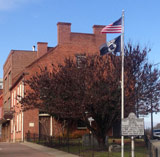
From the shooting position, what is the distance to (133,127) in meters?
14.7

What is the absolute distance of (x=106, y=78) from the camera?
22.6 m

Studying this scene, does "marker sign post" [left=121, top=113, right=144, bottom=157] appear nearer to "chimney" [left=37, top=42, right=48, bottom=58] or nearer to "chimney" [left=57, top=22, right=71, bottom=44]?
"chimney" [left=57, top=22, right=71, bottom=44]

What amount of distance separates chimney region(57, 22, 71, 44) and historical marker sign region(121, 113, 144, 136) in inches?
1049

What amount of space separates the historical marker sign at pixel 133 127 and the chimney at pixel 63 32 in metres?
26.6

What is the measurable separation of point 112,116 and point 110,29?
25.0ft

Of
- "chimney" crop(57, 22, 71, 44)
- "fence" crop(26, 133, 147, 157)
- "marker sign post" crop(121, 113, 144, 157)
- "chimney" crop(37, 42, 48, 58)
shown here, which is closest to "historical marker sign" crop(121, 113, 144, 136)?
"marker sign post" crop(121, 113, 144, 157)

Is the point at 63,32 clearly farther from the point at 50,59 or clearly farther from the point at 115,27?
the point at 115,27

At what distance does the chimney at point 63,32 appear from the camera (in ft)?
131

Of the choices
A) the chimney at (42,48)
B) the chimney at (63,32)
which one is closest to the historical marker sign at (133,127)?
the chimney at (63,32)

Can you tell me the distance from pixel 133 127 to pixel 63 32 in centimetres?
2714

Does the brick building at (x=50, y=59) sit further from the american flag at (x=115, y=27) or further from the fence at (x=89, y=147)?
the american flag at (x=115, y=27)

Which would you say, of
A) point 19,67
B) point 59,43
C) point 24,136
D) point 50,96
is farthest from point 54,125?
point 50,96

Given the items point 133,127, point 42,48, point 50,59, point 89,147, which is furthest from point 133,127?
point 42,48

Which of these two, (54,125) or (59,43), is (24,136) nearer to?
(54,125)
